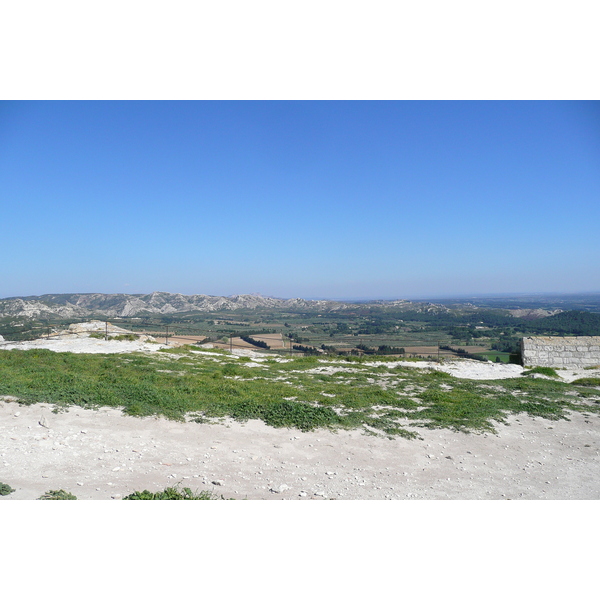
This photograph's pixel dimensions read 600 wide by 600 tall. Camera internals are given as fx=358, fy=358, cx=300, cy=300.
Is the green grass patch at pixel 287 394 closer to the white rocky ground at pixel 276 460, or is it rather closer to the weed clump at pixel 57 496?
the white rocky ground at pixel 276 460

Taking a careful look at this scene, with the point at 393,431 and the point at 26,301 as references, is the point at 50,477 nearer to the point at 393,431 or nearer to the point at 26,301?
the point at 393,431

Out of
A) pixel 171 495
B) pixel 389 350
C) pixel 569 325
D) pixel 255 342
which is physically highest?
pixel 569 325

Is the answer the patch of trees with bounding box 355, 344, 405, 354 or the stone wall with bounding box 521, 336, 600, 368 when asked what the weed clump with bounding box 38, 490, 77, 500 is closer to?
the patch of trees with bounding box 355, 344, 405, 354

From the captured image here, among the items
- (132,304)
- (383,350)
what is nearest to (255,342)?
(383,350)

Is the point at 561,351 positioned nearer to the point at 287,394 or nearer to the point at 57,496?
the point at 287,394

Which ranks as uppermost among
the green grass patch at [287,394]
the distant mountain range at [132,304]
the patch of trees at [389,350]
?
the distant mountain range at [132,304]

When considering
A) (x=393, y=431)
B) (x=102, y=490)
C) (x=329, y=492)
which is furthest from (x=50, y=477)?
(x=393, y=431)

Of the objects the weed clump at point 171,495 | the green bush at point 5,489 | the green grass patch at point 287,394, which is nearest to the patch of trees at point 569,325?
the green grass patch at point 287,394
